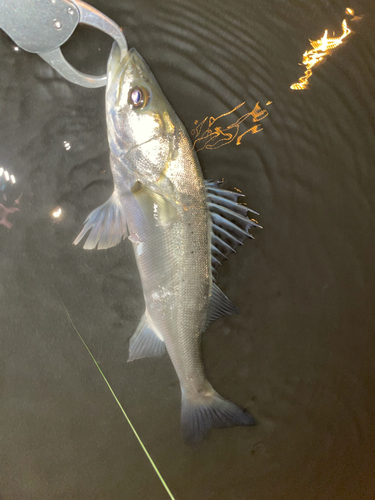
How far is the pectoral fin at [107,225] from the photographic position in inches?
35.4

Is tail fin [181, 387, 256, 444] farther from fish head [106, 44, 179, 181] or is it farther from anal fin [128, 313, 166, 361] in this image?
fish head [106, 44, 179, 181]

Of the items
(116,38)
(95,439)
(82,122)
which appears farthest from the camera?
(95,439)

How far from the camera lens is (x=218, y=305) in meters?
0.92

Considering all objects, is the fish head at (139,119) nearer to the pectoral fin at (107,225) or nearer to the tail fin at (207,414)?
the pectoral fin at (107,225)

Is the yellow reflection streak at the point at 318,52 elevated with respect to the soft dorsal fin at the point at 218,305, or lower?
elevated

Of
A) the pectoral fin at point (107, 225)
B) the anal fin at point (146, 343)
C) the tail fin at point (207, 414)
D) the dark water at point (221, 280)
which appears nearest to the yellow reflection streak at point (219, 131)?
the dark water at point (221, 280)

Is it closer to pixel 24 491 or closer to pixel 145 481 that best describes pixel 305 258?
pixel 145 481

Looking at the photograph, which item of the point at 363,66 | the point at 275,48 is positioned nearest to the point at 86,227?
the point at 275,48

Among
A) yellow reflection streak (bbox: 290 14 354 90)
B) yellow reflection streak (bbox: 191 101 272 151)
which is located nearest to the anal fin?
yellow reflection streak (bbox: 191 101 272 151)

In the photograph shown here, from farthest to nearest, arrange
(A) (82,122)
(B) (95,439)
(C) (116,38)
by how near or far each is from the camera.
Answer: (B) (95,439)
(A) (82,122)
(C) (116,38)

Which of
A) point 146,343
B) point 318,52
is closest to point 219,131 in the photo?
point 318,52

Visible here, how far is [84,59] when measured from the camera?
0.96 metres

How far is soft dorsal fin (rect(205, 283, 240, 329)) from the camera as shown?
92 centimetres

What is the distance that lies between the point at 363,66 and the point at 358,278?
782 millimetres
